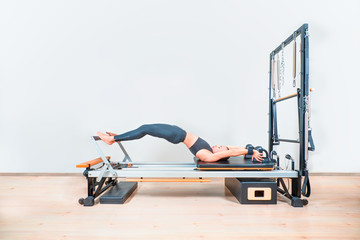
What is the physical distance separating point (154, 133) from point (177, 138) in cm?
26

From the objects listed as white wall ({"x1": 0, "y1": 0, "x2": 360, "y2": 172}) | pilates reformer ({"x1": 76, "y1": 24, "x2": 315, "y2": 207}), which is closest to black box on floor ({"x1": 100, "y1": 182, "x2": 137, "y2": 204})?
pilates reformer ({"x1": 76, "y1": 24, "x2": 315, "y2": 207})

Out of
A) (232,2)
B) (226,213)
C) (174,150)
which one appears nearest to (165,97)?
(174,150)

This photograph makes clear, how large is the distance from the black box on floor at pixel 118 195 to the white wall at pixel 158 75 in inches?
38.3

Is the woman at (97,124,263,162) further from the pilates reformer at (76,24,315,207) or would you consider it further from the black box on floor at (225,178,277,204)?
the black box on floor at (225,178,277,204)

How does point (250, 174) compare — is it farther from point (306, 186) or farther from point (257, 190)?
point (306, 186)

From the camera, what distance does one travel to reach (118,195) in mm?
2482

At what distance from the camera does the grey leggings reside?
2.58 m

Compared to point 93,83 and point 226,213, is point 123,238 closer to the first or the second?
point 226,213

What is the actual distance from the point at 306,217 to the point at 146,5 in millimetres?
3535

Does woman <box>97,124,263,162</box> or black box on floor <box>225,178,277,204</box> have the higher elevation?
woman <box>97,124,263,162</box>

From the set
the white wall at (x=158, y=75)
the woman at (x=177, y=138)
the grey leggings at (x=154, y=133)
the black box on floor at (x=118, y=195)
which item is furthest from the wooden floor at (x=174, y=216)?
the white wall at (x=158, y=75)

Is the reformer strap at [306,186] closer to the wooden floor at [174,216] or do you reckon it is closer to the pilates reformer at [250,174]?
the pilates reformer at [250,174]

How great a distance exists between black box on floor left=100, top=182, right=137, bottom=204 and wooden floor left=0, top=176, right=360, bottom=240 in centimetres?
6

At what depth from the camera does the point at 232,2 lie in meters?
3.82
